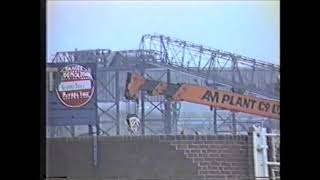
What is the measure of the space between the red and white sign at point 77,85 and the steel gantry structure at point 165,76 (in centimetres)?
3

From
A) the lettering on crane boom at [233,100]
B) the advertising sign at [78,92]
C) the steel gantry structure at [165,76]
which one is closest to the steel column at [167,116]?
the steel gantry structure at [165,76]

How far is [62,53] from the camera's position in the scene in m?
1.50

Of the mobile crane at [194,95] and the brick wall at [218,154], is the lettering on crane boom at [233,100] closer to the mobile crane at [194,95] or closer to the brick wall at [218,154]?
the mobile crane at [194,95]

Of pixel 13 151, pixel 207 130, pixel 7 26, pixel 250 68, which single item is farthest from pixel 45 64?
pixel 250 68

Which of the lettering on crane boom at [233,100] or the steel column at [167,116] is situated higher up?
the lettering on crane boom at [233,100]

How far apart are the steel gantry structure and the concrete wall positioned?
0.04m

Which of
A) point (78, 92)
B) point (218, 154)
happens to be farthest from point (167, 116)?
point (78, 92)

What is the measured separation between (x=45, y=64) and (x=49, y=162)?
11.9 inches

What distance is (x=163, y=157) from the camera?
1618mm

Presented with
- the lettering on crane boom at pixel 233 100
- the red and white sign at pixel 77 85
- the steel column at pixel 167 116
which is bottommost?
the steel column at pixel 167 116

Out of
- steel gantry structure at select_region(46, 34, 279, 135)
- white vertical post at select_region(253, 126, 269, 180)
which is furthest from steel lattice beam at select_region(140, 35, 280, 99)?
white vertical post at select_region(253, 126, 269, 180)

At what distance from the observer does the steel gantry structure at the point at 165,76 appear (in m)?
1.58
